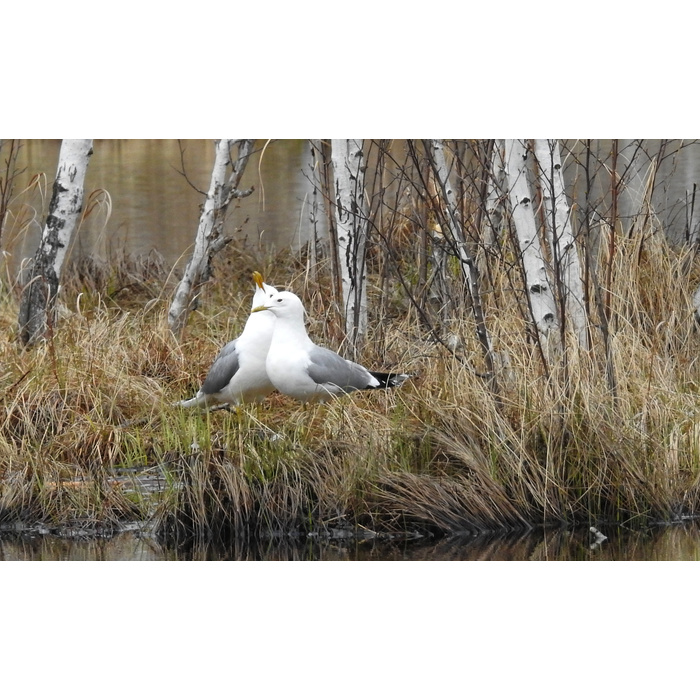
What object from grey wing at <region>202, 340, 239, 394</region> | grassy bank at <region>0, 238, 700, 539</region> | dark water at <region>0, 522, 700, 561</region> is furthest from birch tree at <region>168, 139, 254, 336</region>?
dark water at <region>0, 522, 700, 561</region>

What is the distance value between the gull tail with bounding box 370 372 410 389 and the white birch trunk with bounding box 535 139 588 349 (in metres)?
0.91

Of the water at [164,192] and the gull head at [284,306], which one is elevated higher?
the water at [164,192]

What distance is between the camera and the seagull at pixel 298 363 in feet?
18.2

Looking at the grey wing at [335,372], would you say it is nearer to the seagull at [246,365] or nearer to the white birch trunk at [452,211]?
the seagull at [246,365]

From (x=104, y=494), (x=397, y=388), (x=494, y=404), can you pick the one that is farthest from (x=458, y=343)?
(x=104, y=494)

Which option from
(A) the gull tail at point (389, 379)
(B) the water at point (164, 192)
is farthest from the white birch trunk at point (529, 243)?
(B) the water at point (164, 192)

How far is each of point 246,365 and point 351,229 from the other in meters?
1.39

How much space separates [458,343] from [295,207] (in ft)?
24.3

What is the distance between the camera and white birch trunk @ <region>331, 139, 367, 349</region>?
663 cm

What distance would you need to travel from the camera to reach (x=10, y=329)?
24.6 ft

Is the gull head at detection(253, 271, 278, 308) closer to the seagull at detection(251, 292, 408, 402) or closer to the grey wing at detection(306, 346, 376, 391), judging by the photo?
the seagull at detection(251, 292, 408, 402)

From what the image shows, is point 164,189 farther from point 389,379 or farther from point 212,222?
point 389,379

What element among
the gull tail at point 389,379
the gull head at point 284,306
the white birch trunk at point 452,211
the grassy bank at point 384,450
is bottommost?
the grassy bank at point 384,450

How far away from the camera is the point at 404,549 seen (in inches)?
186
